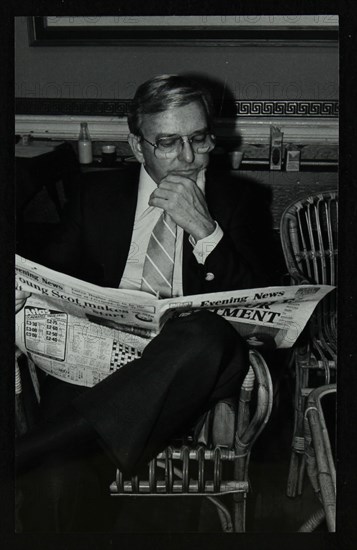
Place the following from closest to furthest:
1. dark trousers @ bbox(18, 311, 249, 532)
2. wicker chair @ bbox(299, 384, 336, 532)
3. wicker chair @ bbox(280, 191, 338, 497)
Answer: wicker chair @ bbox(299, 384, 336, 532)
dark trousers @ bbox(18, 311, 249, 532)
wicker chair @ bbox(280, 191, 338, 497)

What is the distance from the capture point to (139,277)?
1.37 meters

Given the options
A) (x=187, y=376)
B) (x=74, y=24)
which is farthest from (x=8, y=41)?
(x=187, y=376)

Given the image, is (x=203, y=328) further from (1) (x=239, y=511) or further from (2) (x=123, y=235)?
(1) (x=239, y=511)

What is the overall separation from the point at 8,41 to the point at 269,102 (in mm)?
457

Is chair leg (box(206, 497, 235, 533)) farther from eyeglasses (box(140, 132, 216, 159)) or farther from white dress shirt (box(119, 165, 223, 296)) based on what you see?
eyeglasses (box(140, 132, 216, 159))

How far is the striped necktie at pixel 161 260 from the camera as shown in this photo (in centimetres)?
135

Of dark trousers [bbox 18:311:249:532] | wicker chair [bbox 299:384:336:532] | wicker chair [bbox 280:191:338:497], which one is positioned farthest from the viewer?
wicker chair [bbox 280:191:338:497]

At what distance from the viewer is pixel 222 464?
1.35m

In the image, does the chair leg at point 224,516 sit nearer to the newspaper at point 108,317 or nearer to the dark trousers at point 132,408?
the dark trousers at point 132,408

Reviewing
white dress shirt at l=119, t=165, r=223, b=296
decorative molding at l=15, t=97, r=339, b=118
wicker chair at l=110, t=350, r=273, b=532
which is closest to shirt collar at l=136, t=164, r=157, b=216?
white dress shirt at l=119, t=165, r=223, b=296

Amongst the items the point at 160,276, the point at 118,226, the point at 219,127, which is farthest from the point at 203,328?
the point at 219,127

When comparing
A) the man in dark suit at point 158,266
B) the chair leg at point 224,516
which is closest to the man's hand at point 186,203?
the man in dark suit at point 158,266

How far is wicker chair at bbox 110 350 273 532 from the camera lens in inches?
51.5

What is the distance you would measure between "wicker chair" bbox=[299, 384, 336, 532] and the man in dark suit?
14cm
